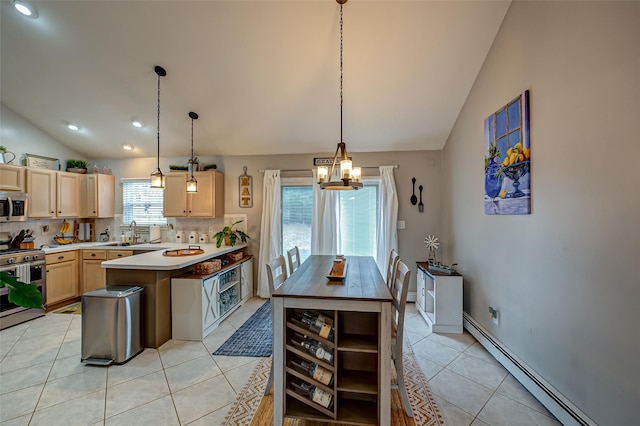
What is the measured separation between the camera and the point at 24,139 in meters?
3.75

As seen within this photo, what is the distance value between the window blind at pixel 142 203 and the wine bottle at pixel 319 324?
12.8 feet

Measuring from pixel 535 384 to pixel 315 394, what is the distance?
168cm

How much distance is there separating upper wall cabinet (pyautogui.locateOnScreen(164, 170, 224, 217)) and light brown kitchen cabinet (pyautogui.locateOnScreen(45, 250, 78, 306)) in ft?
4.83

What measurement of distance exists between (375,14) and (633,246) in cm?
244

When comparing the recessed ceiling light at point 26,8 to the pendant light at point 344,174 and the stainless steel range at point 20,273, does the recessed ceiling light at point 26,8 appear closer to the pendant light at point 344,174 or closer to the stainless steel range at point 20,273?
the stainless steel range at point 20,273

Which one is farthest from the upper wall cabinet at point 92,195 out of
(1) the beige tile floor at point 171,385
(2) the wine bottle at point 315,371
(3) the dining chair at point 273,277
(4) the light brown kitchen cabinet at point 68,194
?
(2) the wine bottle at point 315,371

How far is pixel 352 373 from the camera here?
1701 millimetres

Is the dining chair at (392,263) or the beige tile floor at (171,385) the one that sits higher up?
the dining chair at (392,263)

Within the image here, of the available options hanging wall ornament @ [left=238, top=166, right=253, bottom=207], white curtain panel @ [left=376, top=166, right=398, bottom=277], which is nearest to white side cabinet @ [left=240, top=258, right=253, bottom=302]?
hanging wall ornament @ [left=238, top=166, right=253, bottom=207]

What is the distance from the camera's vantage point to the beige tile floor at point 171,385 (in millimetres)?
1712

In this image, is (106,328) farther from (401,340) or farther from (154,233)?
(401,340)

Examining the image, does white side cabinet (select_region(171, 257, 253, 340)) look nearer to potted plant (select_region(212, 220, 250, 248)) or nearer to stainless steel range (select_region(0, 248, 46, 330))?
potted plant (select_region(212, 220, 250, 248))

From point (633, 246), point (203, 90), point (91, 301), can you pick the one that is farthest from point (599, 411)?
point (203, 90)

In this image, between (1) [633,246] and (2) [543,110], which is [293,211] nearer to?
(2) [543,110]
